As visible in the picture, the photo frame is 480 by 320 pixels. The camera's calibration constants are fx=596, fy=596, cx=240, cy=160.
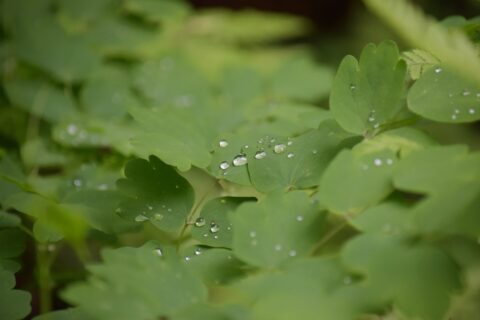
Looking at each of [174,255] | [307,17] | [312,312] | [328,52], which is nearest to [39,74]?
[174,255]

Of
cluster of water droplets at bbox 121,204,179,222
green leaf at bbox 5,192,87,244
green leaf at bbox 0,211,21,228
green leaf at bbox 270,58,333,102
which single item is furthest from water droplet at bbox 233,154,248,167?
green leaf at bbox 270,58,333,102

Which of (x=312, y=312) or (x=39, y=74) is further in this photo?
(x=39, y=74)

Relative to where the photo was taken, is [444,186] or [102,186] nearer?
[444,186]

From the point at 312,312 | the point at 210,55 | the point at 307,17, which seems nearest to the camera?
the point at 312,312

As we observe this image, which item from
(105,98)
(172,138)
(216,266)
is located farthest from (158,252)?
(105,98)

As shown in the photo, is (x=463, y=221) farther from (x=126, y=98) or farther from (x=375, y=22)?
(x=375, y=22)

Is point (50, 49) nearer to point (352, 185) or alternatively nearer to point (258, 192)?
point (258, 192)
